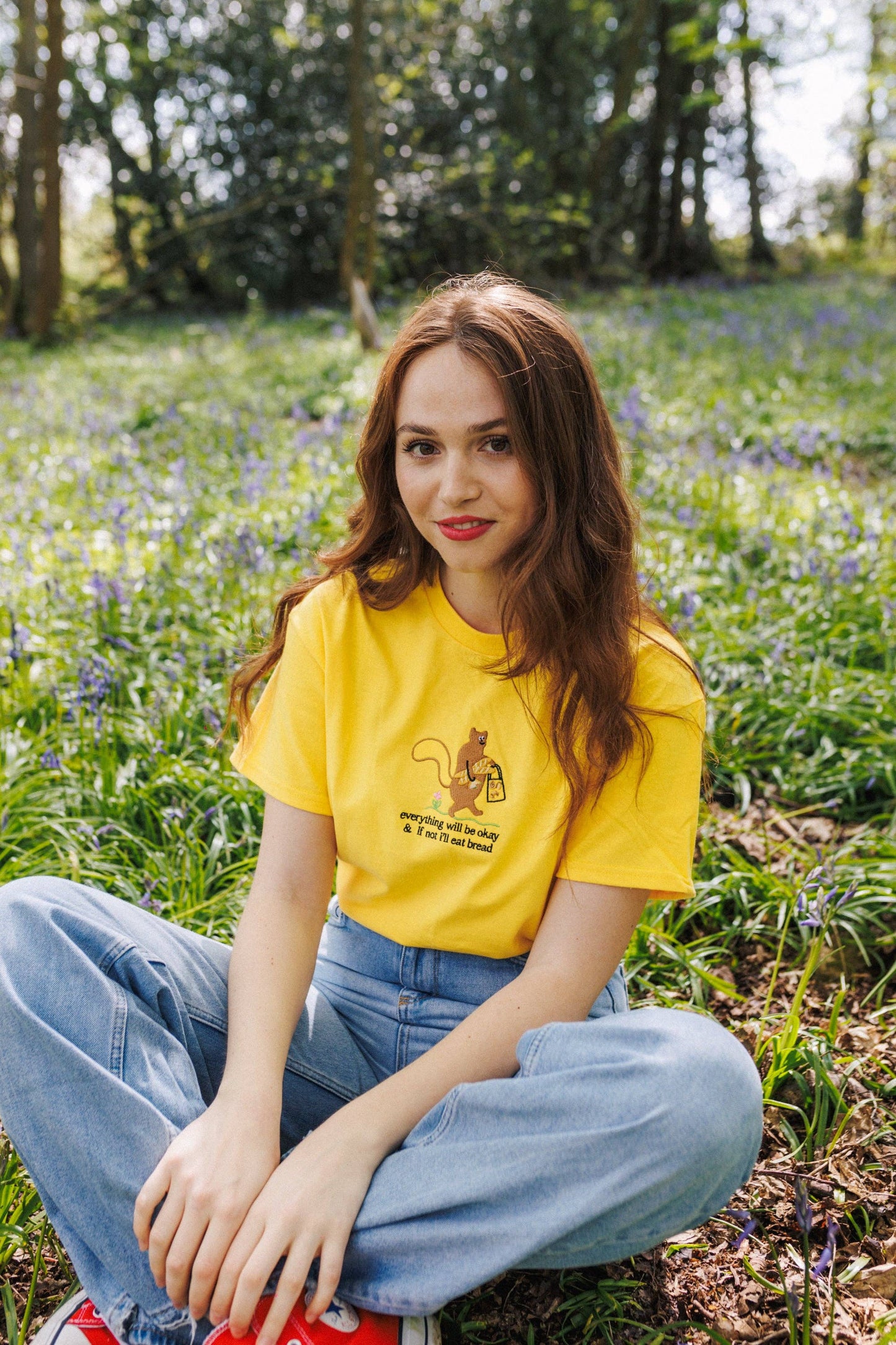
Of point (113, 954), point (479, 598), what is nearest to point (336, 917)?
point (113, 954)

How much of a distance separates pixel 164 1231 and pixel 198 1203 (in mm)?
56

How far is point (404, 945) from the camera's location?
1.84 m

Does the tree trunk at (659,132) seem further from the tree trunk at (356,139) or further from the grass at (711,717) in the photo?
the grass at (711,717)

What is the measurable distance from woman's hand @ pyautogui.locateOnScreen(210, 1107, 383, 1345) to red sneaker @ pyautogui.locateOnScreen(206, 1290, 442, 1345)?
0.07ft

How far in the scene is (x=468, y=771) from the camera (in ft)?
5.86

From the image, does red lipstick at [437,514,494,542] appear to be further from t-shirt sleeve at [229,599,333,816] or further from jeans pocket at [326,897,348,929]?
jeans pocket at [326,897,348,929]

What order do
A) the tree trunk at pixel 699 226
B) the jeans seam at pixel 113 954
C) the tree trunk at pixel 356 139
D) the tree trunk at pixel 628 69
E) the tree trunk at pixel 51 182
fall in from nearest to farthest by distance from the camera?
the jeans seam at pixel 113 954 < the tree trunk at pixel 356 139 < the tree trunk at pixel 51 182 < the tree trunk at pixel 628 69 < the tree trunk at pixel 699 226

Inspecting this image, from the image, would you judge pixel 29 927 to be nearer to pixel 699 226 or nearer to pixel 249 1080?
pixel 249 1080

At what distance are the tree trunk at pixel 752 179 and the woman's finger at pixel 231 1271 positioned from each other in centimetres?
1914

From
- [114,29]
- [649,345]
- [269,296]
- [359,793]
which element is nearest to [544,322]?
[359,793]

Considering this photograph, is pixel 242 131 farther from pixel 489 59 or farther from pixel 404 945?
pixel 404 945

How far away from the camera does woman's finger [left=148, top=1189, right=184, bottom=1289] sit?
139cm

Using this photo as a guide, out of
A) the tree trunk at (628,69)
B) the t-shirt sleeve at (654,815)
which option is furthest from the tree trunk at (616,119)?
the t-shirt sleeve at (654,815)

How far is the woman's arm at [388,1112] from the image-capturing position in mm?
1379
